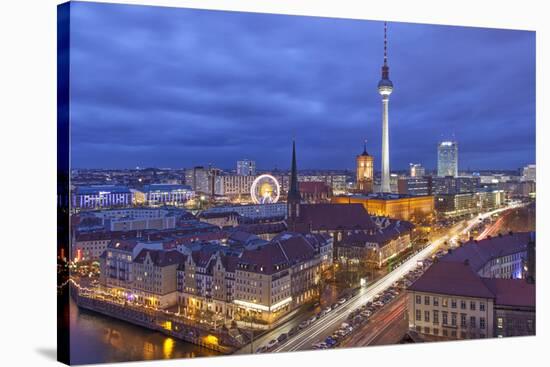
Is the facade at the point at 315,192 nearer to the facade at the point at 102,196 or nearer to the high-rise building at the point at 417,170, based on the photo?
the high-rise building at the point at 417,170

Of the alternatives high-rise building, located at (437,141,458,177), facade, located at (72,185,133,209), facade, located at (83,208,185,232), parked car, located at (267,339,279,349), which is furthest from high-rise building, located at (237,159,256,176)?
high-rise building, located at (437,141,458,177)

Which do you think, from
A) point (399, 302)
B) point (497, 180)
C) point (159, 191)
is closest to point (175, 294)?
point (159, 191)

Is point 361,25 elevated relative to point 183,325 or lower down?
elevated

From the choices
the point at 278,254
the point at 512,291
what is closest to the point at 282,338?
the point at 278,254

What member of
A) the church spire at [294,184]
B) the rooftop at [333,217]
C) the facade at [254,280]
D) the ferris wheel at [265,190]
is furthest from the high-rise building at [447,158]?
the ferris wheel at [265,190]

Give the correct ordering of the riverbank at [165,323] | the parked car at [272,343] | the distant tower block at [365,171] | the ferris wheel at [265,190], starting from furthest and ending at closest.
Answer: the ferris wheel at [265,190] → the distant tower block at [365,171] → the riverbank at [165,323] → the parked car at [272,343]
